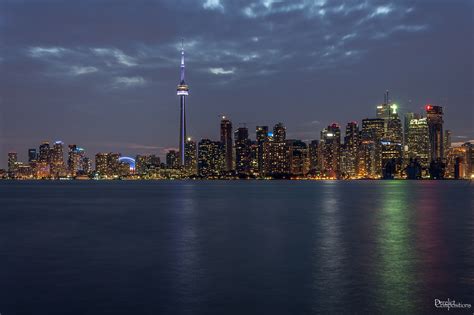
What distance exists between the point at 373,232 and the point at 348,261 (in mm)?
17711

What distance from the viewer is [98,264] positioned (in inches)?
1297

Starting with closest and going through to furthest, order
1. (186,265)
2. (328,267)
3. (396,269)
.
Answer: (396,269) → (328,267) → (186,265)

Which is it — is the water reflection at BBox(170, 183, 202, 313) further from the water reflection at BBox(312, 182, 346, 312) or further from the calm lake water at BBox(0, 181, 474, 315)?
the water reflection at BBox(312, 182, 346, 312)

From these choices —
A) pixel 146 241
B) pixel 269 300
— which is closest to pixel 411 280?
pixel 269 300

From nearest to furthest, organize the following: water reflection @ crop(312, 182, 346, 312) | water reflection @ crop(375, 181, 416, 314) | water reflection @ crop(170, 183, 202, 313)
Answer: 1. water reflection @ crop(375, 181, 416, 314)
2. water reflection @ crop(312, 182, 346, 312)
3. water reflection @ crop(170, 183, 202, 313)

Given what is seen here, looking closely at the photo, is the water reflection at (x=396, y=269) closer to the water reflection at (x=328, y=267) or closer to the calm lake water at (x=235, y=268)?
the calm lake water at (x=235, y=268)

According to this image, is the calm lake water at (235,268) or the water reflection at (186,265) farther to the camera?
the water reflection at (186,265)

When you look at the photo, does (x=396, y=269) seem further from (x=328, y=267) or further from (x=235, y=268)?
(x=235, y=268)

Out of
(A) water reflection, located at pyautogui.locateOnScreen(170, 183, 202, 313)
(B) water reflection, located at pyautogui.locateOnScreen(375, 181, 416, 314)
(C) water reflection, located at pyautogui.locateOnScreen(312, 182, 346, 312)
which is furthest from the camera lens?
(A) water reflection, located at pyautogui.locateOnScreen(170, 183, 202, 313)

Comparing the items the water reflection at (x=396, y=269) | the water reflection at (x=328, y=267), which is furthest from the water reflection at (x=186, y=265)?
the water reflection at (x=396, y=269)

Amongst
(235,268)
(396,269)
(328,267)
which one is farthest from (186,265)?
(396,269)

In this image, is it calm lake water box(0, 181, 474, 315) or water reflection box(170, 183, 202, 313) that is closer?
calm lake water box(0, 181, 474, 315)

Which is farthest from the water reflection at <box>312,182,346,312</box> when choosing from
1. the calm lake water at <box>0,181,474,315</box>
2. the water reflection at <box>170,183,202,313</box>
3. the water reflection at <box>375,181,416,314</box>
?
the water reflection at <box>170,183,202,313</box>

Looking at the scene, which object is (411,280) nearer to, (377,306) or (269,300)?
(377,306)
